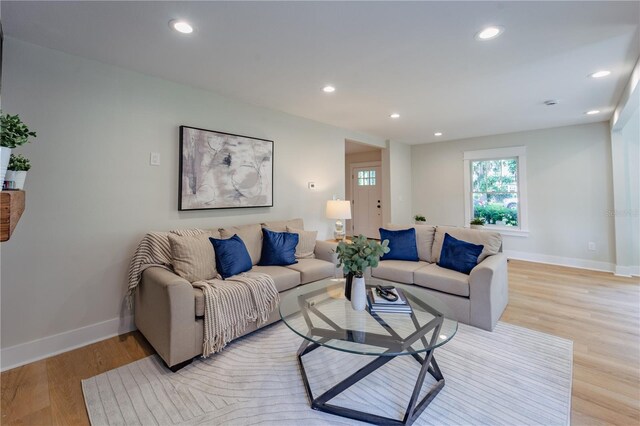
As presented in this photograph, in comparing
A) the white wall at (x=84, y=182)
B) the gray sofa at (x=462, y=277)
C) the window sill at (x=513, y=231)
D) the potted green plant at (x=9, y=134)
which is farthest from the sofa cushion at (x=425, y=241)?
the potted green plant at (x=9, y=134)

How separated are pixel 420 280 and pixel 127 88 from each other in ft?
11.3

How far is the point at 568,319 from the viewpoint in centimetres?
283

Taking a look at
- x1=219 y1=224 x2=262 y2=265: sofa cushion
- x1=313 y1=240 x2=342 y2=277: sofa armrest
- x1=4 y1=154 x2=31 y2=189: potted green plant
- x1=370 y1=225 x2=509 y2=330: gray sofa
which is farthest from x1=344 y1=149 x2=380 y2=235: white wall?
x1=4 y1=154 x2=31 y2=189: potted green plant

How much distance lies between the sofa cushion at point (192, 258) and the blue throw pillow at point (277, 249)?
63 cm

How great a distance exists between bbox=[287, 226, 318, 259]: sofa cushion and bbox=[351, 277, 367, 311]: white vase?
150 cm

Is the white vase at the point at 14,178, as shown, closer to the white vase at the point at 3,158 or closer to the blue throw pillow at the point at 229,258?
the white vase at the point at 3,158

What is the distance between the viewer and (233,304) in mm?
2271

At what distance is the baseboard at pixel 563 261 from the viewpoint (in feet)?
15.0

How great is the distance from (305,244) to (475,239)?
195cm

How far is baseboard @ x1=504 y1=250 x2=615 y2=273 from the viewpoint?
459 cm

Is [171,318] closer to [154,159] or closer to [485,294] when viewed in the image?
[154,159]

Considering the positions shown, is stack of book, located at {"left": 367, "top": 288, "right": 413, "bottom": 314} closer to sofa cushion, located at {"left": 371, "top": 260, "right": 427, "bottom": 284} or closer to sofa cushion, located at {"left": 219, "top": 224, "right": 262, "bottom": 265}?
sofa cushion, located at {"left": 371, "top": 260, "right": 427, "bottom": 284}

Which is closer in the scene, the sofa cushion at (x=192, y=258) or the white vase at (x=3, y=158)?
the white vase at (x=3, y=158)

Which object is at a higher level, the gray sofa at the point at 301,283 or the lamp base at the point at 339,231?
the lamp base at the point at 339,231
